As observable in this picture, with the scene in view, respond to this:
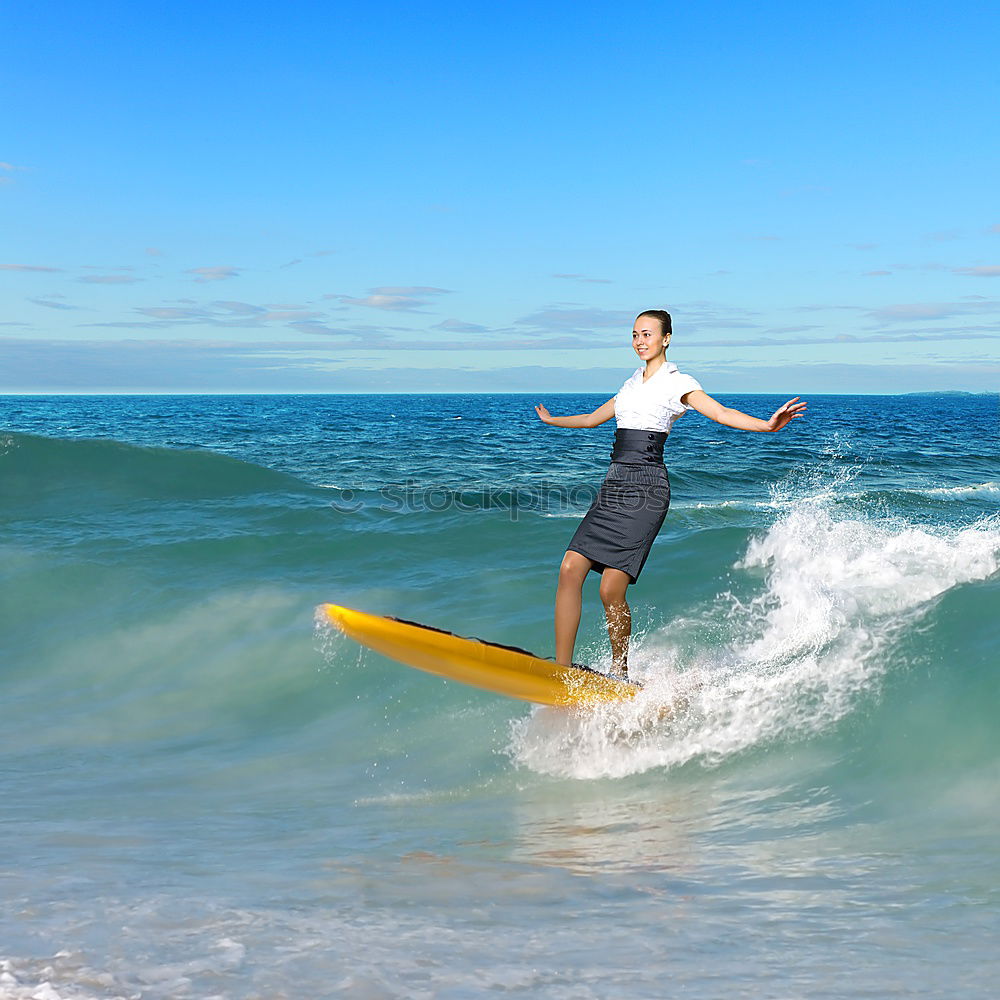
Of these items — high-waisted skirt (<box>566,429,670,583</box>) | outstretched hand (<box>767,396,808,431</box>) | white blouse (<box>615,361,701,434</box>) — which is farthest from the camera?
high-waisted skirt (<box>566,429,670,583</box>)

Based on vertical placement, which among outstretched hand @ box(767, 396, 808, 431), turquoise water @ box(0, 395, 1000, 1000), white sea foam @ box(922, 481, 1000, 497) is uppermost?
outstretched hand @ box(767, 396, 808, 431)

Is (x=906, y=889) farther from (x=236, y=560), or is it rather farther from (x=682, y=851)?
(x=236, y=560)

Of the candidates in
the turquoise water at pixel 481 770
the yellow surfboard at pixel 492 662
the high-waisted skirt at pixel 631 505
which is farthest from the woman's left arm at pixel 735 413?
the turquoise water at pixel 481 770

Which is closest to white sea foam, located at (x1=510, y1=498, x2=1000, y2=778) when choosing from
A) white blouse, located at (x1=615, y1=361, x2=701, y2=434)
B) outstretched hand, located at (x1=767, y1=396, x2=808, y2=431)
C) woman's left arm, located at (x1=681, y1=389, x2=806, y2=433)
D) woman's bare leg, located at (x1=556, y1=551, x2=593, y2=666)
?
woman's bare leg, located at (x1=556, y1=551, x2=593, y2=666)

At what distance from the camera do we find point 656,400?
17.8ft

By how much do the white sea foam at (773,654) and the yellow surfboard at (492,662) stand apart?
19cm

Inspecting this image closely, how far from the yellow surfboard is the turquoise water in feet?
0.73

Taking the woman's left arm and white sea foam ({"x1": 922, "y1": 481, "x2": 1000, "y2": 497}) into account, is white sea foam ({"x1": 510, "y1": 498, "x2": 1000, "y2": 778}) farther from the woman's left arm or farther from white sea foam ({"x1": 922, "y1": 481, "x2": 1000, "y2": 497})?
white sea foam ({"x1": 922, "y1": 481, "x2": 1000, "y2": 497})

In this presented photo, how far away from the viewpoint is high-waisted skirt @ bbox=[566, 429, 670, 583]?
552cm

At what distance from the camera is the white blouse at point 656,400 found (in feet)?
17.7

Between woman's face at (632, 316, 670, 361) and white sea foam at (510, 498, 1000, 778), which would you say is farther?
white sea foam at (510, 498, 1000, 778)

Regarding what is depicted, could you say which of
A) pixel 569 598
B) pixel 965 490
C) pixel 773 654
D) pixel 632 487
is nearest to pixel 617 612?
pixel 569 598

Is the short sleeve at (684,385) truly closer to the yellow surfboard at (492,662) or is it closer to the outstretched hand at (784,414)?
the outstretched hand at (784,414)

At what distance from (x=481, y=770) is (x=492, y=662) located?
0.76m
